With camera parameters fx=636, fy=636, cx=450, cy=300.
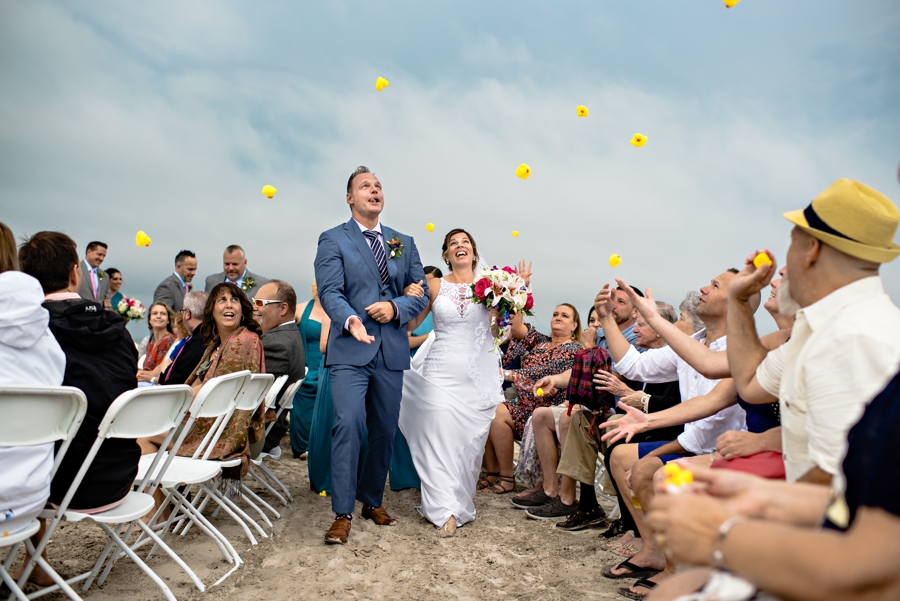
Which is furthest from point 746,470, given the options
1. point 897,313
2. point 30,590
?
point 30,590

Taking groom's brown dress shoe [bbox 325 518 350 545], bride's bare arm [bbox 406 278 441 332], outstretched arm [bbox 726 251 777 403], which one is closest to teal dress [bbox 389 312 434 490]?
bride's bare arm [bbox 406 278 441 332]

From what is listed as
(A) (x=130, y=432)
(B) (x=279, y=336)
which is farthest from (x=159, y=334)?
(A) (x=130, y=432)

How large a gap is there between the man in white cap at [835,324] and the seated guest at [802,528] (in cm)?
32

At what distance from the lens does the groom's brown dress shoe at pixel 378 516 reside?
5102 mm

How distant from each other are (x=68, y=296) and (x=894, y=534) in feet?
11.5

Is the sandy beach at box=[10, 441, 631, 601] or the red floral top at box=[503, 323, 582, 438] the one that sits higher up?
the red floral top at box=[503, 323, 582, 438]

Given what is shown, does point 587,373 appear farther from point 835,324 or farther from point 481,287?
point 835,324

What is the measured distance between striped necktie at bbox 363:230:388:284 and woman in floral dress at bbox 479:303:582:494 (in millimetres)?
1865

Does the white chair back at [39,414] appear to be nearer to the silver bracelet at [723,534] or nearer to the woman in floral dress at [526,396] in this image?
the silver bracelet at [723,534]

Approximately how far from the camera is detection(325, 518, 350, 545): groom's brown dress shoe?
14.7 ft

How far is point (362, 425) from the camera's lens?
4875mm

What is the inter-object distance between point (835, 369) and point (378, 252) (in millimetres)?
4066

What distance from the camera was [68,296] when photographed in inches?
128

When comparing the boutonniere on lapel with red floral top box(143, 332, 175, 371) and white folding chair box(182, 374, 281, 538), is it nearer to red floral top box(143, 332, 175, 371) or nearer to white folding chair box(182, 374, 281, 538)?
white folding chair box(182, 374, 281, 538)
